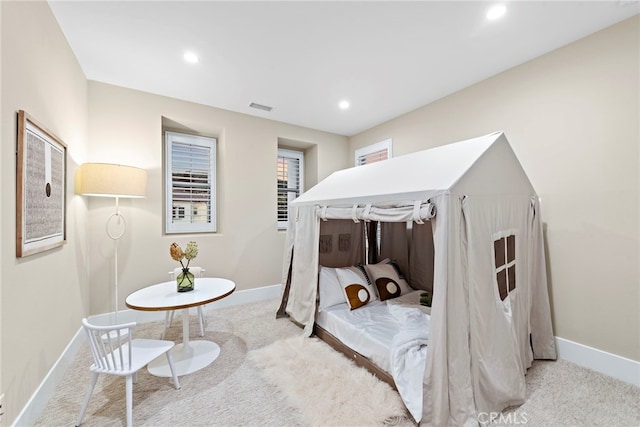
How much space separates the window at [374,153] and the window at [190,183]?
2555mm

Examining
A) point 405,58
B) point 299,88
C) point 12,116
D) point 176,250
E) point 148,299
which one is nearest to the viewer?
point 12,116

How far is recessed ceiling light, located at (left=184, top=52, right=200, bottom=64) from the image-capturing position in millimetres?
2553

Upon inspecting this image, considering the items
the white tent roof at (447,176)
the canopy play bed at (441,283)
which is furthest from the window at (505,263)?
the white tent roof at (447,176)

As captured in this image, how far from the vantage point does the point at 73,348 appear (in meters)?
2.42

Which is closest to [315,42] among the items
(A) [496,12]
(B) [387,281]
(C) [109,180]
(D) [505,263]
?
(A) [496,12]

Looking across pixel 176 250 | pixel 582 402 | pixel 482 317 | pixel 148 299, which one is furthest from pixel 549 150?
pixel 148 299

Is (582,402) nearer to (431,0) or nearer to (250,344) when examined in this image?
(250,344)

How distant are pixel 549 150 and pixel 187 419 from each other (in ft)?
12.4

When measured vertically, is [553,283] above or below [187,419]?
above

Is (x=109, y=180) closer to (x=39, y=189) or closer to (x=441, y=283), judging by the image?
(x=39, y=189)

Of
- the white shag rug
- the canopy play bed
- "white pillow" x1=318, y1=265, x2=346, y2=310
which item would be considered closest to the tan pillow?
the canopy play bed

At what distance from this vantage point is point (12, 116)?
4.99 feet

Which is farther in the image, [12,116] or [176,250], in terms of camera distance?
[176,250]

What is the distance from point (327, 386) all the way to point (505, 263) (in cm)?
171
